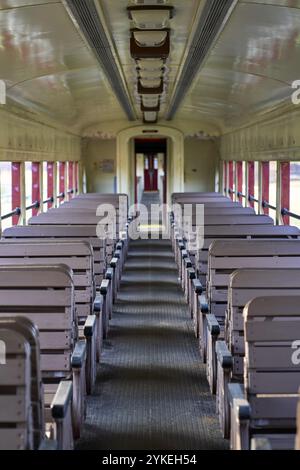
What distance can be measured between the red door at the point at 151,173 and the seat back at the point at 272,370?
3652 cm

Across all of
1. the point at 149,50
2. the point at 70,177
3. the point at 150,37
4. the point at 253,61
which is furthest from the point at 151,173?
the point at 150,37

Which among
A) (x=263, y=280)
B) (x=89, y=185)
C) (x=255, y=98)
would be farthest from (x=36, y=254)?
(x=89, y=185)

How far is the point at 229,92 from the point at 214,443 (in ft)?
21.7

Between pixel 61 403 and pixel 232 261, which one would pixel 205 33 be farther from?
pixel 61 403

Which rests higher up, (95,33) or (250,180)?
(95,33)

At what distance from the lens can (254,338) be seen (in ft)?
11.6

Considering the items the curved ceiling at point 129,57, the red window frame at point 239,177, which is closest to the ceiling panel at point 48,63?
the curved ceiling at point 129,57

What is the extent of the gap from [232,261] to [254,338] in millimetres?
2121

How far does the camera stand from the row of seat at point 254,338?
354 centimetres

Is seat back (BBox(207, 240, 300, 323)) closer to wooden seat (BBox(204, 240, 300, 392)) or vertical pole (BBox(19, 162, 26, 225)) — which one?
wooden seat (BBox(204, 240, 300, 392))

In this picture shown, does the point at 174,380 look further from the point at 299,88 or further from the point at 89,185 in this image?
the point at 89,185

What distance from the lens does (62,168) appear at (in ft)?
50.8

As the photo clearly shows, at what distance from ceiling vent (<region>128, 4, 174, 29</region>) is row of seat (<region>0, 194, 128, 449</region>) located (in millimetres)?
1703

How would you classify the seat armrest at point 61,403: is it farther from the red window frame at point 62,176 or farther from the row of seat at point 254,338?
the red window frame at point 62,176
